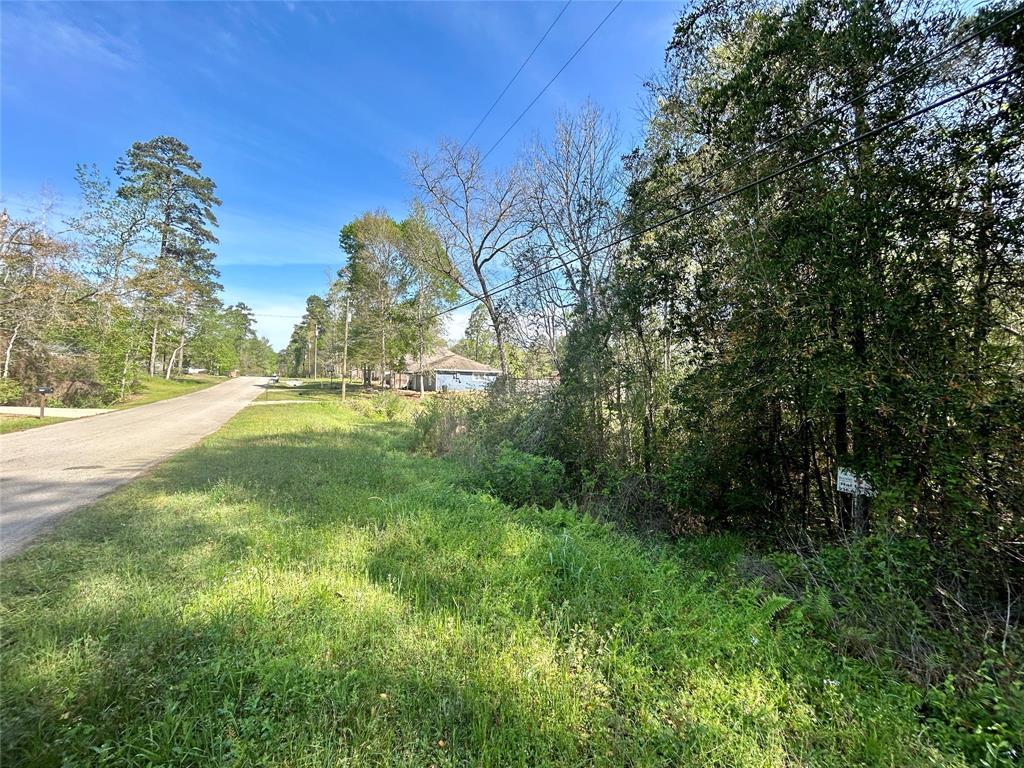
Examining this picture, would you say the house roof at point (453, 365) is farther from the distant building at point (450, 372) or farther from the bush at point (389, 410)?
the bush at point (389, 410)

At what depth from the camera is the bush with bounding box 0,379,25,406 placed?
1512 centimetres

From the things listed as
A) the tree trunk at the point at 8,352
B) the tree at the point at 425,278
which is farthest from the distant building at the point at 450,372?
the tree trunk at the point at 8,352

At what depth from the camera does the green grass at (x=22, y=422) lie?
10984mm

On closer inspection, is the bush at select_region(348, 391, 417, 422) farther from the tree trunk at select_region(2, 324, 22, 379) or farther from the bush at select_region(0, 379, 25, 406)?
the bush at select_region(0, 379, 25, 406)

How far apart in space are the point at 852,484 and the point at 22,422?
63.0ft

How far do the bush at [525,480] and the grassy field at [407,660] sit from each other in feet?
7.27

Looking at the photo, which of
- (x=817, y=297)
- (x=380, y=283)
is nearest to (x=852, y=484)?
(x=817, y=297)

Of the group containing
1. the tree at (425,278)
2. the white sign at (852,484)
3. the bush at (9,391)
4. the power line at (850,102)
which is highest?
the tree at (425,278)

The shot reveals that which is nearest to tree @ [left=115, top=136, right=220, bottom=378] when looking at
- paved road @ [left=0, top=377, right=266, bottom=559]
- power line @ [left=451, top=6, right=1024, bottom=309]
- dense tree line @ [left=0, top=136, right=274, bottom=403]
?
dense tree line @ [left=0, top=136, right=274, bottom=403]

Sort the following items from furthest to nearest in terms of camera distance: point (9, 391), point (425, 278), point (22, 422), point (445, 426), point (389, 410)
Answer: point (425, 278), point (389, 410), point (9, 391), point (22, 422), point (445, 426)

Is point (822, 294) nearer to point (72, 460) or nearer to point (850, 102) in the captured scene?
point (850, 102)

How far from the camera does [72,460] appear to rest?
752cm

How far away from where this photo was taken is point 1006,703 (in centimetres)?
226

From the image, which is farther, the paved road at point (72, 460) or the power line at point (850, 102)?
the paved road at point (72, 460)
